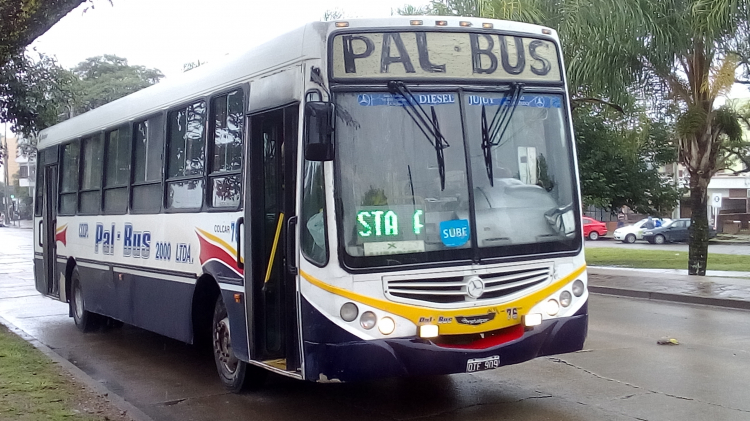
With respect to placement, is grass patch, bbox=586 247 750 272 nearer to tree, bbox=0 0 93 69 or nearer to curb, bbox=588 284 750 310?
curb, bbox=588 284 750 310

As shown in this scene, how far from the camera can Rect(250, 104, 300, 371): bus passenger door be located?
6777 mm

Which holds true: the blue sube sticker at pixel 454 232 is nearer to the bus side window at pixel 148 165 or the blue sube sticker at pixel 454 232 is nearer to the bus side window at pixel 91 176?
the bus side window at pixel 148 165

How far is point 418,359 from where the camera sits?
242 inches

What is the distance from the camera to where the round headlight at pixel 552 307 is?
6.64 metres

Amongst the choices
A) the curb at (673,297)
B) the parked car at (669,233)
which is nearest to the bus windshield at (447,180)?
the curb at (673,297)

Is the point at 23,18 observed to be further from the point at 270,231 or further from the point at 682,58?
the point at 682,58

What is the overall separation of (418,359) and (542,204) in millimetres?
1665

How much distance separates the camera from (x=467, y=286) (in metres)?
6.30

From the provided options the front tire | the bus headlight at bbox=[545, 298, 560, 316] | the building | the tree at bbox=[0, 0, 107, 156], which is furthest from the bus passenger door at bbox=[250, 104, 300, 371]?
the building

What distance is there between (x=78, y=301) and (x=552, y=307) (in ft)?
27.5

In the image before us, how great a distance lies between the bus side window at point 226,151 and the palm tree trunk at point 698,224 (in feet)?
43.1

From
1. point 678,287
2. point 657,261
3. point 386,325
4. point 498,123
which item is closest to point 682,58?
point 678,287

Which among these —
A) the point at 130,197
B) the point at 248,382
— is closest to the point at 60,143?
the point at 130,197

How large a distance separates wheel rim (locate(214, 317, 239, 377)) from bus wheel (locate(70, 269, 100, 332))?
16.0ft
